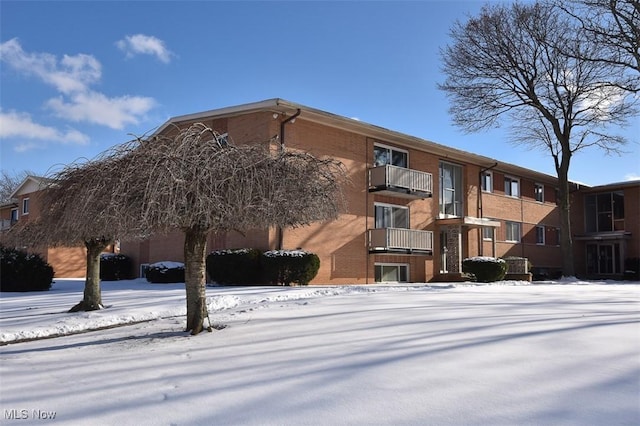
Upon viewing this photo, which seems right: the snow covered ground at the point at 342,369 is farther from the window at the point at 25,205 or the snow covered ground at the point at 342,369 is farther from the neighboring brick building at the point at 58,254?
the window at the point at 25,205

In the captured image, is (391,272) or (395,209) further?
(395,209)

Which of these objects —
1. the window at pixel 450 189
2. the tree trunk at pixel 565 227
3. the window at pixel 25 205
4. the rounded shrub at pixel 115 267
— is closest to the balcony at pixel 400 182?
the window at pixel 450 189

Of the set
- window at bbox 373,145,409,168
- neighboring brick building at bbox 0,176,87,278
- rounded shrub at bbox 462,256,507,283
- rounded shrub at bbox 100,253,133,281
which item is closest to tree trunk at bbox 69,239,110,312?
rounded shrub at bbox 100,253,133,281

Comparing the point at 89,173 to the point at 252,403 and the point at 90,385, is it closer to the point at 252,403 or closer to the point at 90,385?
the point at 90,385

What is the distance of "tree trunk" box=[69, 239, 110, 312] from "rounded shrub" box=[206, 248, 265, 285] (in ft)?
20.4

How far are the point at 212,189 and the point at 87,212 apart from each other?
66.4 inches

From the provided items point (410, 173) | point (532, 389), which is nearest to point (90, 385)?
point (532, 389)

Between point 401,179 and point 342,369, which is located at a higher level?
point 401,179

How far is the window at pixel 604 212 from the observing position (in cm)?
3559

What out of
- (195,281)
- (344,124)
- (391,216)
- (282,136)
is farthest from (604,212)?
(195,281)

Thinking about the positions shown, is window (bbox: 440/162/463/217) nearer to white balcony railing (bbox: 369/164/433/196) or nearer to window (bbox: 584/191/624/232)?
white balcony railing (bbox: 369/164/433/196)

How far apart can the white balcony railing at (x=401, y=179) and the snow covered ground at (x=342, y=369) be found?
12.2 m

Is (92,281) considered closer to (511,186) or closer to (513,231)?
(513,231)

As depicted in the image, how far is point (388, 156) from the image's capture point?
937 inches
